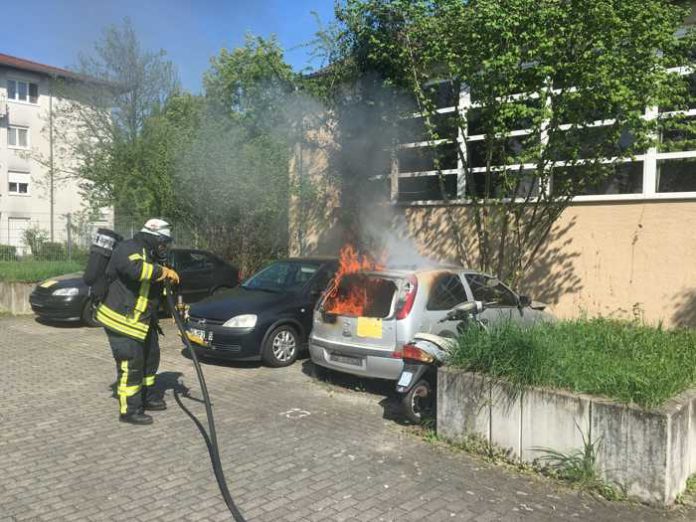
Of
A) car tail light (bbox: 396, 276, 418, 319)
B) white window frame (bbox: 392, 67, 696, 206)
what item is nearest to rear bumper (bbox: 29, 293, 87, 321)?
white window frame (bbox: 392, 67, 696, 206)

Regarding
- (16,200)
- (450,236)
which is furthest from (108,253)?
(16,200)

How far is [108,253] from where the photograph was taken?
5.53 m

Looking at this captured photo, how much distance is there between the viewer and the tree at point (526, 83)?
730 centimetres

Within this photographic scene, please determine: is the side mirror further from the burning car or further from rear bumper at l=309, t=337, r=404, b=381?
rear bumper at l=309, t=337, r=404, b=381

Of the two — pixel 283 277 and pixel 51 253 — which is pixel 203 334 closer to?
pixel 283 277

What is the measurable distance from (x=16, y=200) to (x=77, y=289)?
91.8 feet

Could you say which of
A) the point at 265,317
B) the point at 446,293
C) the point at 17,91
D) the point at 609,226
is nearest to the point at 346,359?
the point at 446,293

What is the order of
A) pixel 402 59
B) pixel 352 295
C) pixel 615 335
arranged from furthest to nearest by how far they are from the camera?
pixel 402 59, pixel 352 295, pixel 615 335

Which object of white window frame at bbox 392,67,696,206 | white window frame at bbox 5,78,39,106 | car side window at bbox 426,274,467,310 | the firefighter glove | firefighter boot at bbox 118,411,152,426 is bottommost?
firefighter boot at bbox 118,411,152,426

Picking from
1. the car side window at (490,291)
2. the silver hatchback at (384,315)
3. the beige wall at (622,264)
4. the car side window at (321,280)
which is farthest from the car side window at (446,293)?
the beige wall at (622,264)

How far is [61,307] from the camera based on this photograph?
10.7 m

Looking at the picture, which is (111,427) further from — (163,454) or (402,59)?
(402,59)

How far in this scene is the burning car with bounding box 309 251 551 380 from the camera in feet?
19.9

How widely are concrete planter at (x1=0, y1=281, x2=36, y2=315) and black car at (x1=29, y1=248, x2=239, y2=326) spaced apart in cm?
157
